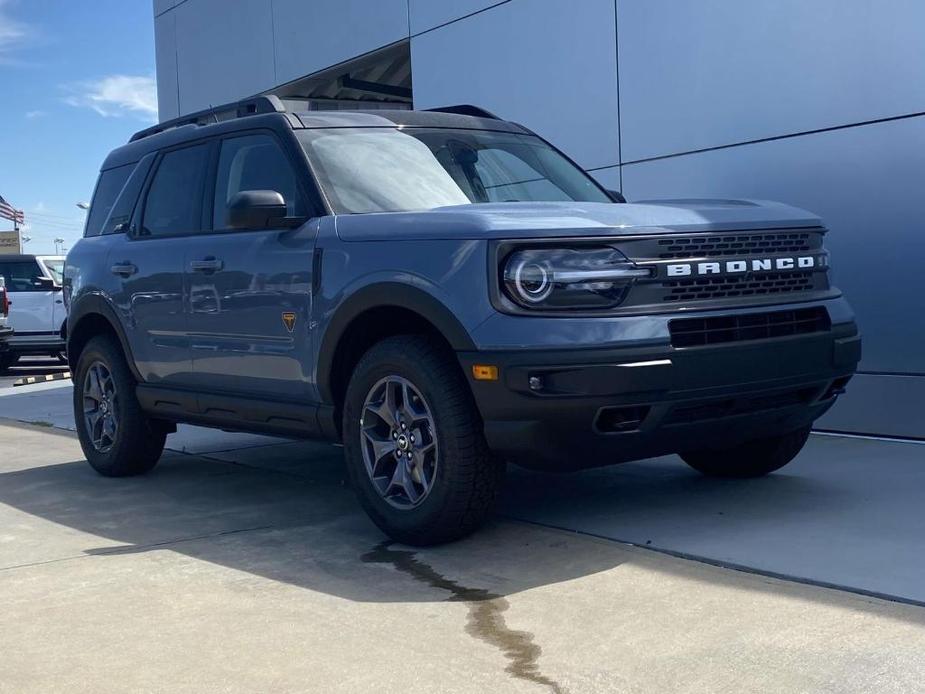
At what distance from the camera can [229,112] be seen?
667 centimetres

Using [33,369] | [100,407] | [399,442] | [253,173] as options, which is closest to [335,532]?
[399,442]

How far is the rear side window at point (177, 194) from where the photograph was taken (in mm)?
6508

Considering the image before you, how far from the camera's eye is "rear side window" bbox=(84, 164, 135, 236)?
748cm

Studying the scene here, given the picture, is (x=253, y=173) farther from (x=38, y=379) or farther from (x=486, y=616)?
(x=38, y=379)

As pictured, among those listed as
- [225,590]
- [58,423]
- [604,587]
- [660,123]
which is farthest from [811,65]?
[58,423]

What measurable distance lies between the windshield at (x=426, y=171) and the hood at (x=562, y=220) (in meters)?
0.26

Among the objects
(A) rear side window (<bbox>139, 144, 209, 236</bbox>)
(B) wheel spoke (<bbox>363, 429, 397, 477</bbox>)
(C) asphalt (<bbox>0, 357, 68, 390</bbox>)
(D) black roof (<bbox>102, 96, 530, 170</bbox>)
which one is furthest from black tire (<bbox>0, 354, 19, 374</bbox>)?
(B) wheel spoke (<bbox>363, 429, 397, 477</bbox>)

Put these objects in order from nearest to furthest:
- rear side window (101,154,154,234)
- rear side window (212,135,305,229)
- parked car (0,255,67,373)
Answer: rear side window (212,135,305,229), rear side window (101,154,154,234), parked car (0,255,67,373)

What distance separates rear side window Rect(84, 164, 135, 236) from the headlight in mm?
3731

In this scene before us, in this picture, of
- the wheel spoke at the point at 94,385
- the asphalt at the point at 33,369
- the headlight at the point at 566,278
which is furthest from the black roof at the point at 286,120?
the asphalt at the point at 33,369

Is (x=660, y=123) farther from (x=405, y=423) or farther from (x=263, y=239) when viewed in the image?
(x=405, y=423)

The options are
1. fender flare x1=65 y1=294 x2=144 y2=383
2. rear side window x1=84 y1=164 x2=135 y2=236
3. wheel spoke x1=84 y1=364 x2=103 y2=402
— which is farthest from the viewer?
rear side window x1=84 y1=164 x2=135 y2=236

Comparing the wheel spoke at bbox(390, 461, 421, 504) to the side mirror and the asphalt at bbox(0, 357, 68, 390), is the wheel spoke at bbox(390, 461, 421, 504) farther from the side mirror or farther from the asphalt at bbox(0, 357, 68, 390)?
the asphalt at bbox(0, 357, 68, 390)

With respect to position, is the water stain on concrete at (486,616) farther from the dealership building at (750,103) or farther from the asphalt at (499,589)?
the dealership building at (750,103)
